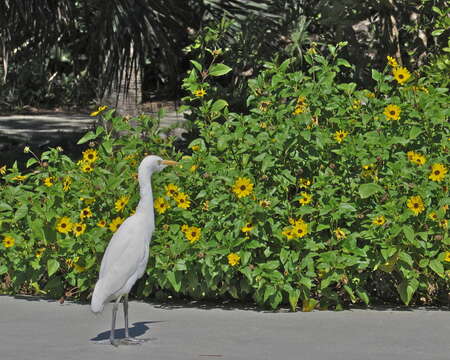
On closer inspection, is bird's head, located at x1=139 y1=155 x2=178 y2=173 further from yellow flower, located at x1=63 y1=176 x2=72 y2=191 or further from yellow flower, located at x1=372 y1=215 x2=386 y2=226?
yellow flower, located at x1=372 y1=215 x2=386 y2=226

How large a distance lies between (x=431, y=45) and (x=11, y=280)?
542 cm

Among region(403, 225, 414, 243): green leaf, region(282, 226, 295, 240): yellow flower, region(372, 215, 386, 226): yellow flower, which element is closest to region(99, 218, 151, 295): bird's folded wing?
region(282, 226, 295, 240): yellow flower

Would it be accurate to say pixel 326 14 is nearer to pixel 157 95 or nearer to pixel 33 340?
pixel 33 340

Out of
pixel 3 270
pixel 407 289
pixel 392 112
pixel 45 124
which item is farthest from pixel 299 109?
pixel 45 124

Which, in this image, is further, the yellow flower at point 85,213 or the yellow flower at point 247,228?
the yellow flower at point 85,213

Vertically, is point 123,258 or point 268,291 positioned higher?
point 123,258

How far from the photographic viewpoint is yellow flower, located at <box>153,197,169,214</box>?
21.7ft

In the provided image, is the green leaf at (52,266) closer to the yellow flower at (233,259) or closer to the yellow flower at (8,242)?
the yellow flower at (8,242)

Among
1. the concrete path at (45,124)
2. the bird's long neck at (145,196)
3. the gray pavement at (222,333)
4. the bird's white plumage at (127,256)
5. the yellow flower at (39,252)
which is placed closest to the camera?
the gray pavement at (222,333)

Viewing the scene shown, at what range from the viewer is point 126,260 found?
5609 millimetres

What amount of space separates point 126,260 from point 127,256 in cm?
2

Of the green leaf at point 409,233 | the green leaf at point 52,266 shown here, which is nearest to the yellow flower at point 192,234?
the green leaf at point 52,266

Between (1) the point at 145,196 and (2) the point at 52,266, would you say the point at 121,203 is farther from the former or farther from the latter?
(1) the point at 145,196

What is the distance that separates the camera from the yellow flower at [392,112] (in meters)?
6.68
